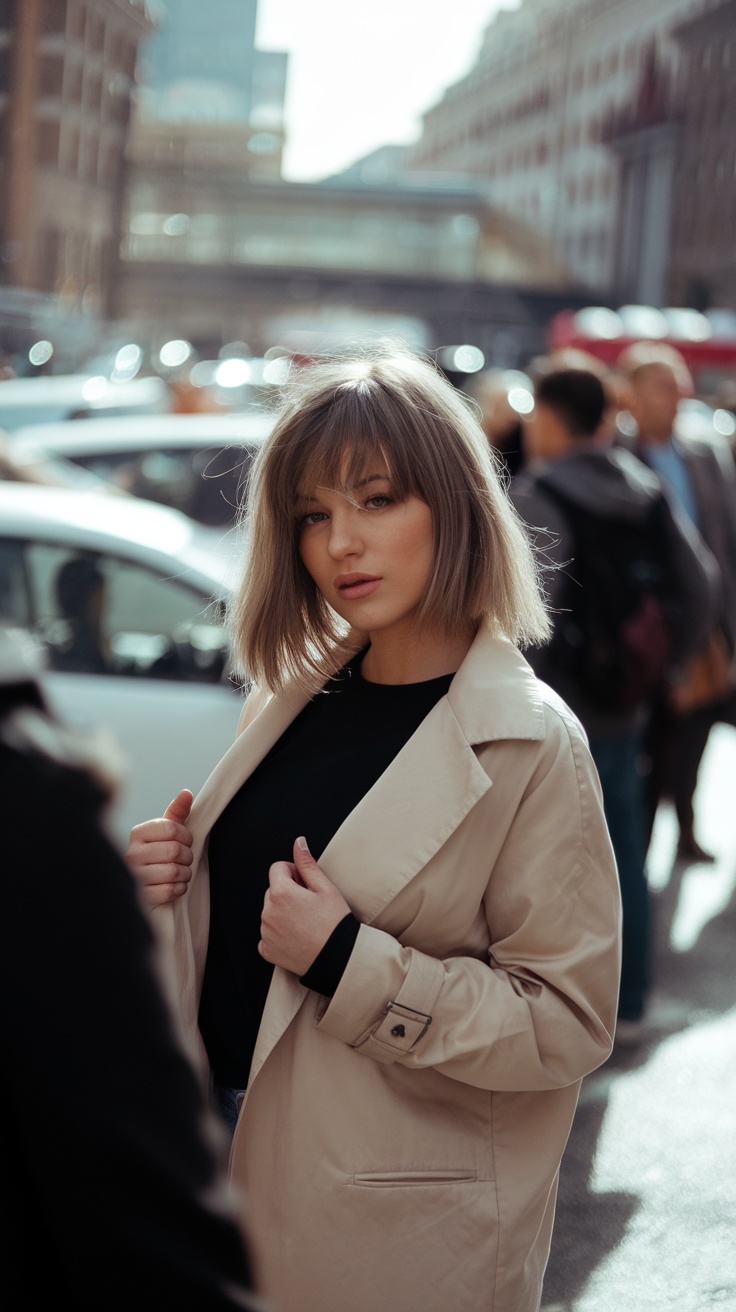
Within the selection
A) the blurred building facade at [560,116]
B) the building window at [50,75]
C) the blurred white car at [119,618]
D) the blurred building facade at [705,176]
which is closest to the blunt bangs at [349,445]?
the blurred white car at [119,618]

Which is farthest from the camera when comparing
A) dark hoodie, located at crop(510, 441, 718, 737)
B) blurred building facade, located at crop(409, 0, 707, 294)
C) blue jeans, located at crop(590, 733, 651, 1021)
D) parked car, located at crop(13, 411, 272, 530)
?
blurred building facade, located at crop(409, 0, 707, 294)

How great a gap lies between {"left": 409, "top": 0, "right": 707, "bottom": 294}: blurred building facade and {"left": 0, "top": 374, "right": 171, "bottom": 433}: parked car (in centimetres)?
5320

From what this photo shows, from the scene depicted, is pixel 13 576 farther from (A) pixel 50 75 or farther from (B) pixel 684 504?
(A) pixel 50 75

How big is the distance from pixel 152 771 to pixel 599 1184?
5.90 ft

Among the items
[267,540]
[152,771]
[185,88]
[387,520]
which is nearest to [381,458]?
[387,520]

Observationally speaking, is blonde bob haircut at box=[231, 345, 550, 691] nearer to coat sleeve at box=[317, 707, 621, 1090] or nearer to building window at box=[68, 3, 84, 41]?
coat sleeve at box=[317, 707, 621, 1090]

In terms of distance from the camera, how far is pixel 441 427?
180cm

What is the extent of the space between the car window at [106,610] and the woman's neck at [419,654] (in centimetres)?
267

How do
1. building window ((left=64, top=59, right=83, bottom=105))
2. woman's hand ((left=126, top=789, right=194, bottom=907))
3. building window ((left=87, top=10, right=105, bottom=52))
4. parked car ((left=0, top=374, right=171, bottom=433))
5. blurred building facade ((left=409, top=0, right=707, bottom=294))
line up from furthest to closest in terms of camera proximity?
1. blurred building facade ((left=409, top=0, right=707, bottom=294))
2. building window ((left=64, top=59, right=83, bottom=105))
3. building window ((left=87, top=10, right=105, bottom=52))
4. parked car ((left=0, top=374, right=171, bottom=433))
5. woman's hand ((left=126, top=789, right=194, bottom=907))

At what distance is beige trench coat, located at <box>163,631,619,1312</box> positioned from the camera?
5.29 ft

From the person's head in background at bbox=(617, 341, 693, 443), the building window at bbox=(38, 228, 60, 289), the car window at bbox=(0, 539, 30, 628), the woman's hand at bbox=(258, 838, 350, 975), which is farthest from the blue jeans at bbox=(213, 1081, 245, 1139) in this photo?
the building window at bbox=(38, 228, 60, 289)

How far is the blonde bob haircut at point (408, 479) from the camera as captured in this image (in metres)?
1.78

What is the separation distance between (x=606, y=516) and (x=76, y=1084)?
3.38 meters

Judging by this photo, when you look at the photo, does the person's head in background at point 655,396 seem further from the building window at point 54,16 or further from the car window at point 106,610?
the building window at point 54,16
